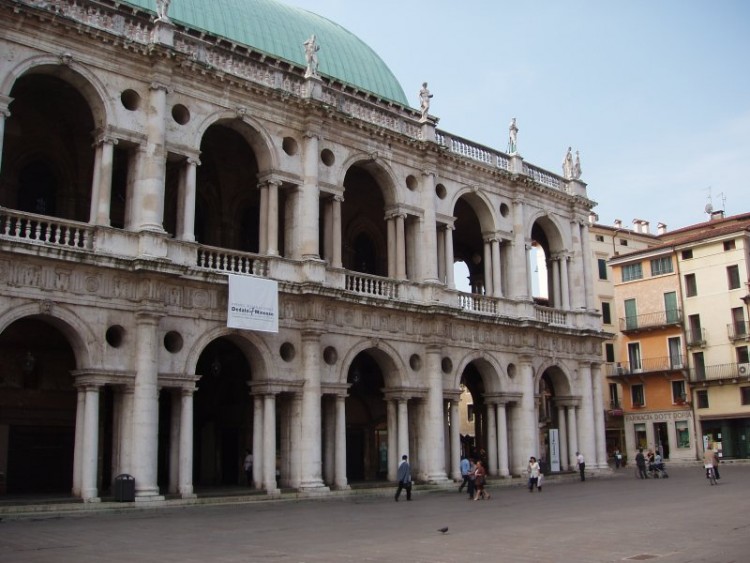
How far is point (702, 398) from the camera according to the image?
5303 centimetres

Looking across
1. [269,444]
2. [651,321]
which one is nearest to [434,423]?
[269,444]

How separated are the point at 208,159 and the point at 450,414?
13.4 m

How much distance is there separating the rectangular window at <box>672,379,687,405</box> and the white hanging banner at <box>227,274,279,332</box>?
36011 millimetres

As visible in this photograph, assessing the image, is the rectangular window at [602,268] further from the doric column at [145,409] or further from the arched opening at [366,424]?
the doric column at [145,409]

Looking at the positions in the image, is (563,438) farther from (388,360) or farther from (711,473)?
(388,360)

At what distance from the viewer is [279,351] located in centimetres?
2681

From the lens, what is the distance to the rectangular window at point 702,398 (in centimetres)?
5275

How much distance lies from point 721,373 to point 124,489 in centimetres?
4040

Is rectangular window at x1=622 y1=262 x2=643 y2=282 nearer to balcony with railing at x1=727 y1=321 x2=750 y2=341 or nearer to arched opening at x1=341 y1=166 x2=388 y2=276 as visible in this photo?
balcony with railing at x1=727 y1=321 x2=750 y2=341

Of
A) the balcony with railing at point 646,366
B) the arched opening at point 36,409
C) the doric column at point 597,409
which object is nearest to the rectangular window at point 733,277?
the balcony with railing at point 646,366

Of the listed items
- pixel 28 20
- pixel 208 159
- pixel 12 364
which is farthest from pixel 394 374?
pixel 28 20

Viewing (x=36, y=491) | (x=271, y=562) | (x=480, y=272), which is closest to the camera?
(x=271, y=562)

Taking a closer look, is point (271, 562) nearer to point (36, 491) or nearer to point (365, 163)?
point (36, 491)

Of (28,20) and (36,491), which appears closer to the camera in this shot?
(28,20)
